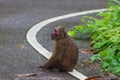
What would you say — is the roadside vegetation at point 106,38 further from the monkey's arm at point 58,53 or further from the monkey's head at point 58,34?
the monkey's head at point 58,34

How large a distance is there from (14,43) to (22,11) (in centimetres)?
593

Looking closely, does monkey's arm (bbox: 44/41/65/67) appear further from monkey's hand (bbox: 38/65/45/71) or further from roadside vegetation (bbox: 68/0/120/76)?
roadside vegetation (bbox: 68/0/120/76)

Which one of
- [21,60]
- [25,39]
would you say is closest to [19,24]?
[25,39]

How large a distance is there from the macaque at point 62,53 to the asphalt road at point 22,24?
281 mm

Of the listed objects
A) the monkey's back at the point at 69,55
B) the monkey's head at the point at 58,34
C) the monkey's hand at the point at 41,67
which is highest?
the monkey's head at the point at 58,34

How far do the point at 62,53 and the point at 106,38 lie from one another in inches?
115

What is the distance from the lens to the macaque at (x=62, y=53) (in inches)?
375

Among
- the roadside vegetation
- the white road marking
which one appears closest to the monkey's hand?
the white road marking

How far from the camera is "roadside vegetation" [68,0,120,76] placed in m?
10.3

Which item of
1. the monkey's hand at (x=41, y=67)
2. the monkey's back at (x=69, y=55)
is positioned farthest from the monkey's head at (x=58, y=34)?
the monkey's hand at (x=41, y=67)

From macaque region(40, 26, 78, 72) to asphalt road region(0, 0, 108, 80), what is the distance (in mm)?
281

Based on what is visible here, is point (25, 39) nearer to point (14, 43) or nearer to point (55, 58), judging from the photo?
point (14, 43)

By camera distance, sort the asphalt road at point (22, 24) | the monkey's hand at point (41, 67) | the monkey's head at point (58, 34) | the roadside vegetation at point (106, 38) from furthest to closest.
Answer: the roadside vegetation at point (106, 38), the asphalt road at point (22, 24), the monkey's hand at point (41, 67), the monkey's head at point (58, 34)

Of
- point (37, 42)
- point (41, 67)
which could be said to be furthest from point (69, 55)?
point (37, 42)
